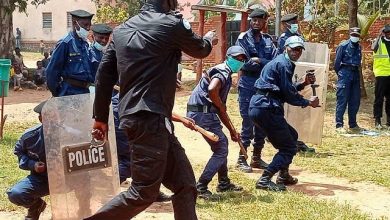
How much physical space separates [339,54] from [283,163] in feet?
15.4

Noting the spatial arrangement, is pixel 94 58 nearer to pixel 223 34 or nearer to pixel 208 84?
pixel 208 84

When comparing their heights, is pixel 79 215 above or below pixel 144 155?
below

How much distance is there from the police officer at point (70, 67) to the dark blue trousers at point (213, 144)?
44.6 inches

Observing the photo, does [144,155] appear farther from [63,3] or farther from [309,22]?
[63,3]

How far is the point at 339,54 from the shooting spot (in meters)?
10.6

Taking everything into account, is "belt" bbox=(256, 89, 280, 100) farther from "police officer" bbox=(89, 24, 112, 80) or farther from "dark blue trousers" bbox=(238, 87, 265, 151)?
"police officer" bbox=(89, 24, 112, 80)

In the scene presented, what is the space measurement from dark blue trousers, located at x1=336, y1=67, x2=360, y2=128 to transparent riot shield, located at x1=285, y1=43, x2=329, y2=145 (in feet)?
6.84

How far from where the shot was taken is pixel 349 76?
418 inches

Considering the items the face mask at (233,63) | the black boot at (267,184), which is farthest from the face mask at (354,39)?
the face mask at (233,63)

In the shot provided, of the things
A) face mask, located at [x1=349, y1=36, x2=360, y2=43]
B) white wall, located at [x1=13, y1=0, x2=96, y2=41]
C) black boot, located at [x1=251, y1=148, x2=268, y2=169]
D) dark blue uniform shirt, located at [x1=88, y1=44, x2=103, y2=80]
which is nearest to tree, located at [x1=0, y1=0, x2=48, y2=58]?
face mask, located at [x1=349, y1=36, x2=360, y2=43]

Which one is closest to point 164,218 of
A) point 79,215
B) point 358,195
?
point 79,215

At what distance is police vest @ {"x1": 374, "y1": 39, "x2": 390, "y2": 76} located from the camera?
10938 millimetres

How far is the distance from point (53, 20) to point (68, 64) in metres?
41.1

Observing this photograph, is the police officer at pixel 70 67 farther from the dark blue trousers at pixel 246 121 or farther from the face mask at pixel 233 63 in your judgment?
the dark blue trousers at pixel 246 121
